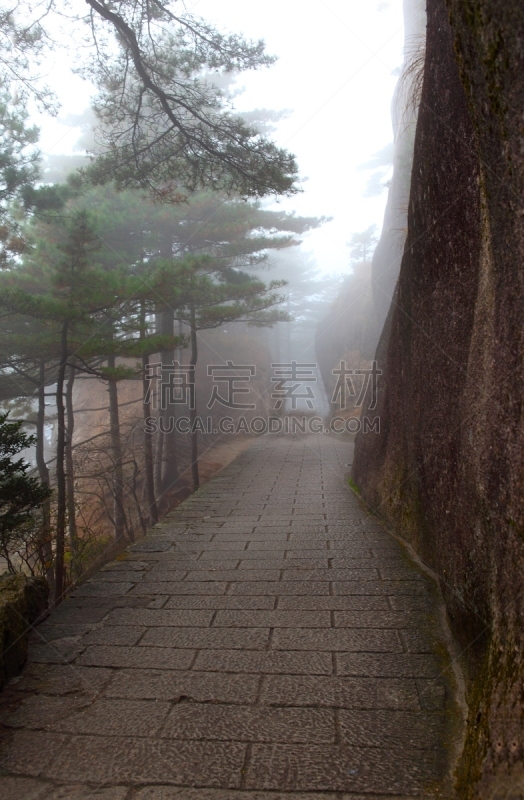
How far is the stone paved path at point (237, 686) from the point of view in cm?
200

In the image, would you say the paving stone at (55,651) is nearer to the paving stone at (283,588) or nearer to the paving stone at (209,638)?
the paving stone at (209,638)

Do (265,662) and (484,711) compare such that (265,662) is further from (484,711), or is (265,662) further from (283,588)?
(484,711)

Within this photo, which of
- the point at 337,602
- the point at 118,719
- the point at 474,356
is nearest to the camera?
the point at 118,719

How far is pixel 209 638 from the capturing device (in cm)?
310

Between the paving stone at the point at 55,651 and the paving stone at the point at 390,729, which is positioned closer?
the paving stone at the point at 390,729

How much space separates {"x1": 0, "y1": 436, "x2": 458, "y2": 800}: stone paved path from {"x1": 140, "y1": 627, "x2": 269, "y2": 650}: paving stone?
14 mm

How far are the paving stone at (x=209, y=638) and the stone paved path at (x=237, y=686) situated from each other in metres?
0.01

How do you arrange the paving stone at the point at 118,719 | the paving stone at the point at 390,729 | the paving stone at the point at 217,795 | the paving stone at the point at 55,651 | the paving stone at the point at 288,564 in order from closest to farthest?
the paving stone at the point at 217,795 → the paving stone at the point at 390,729 → the paving stone at the point at 118,719 → the paving stone at the point at 55,651 → the paving stone at the point at 288,564

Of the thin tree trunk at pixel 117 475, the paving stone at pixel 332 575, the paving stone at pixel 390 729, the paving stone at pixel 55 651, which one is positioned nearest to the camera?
the paving stone at pixel 390 729

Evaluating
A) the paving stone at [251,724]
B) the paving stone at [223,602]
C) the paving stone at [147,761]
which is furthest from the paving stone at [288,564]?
the paving stone at [147,761]

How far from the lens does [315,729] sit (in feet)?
7.29

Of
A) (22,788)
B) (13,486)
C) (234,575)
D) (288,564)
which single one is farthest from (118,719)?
(288,564)

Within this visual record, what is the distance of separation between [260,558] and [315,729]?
2449mm

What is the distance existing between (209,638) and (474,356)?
7.13 feet
